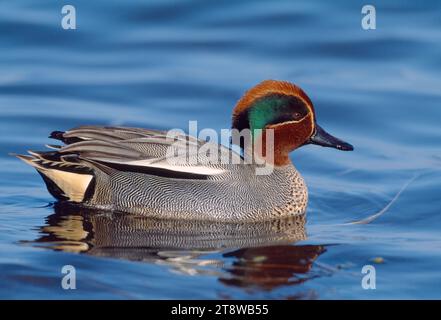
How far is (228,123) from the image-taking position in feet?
35.2

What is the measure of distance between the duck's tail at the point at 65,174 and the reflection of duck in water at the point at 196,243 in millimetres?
138

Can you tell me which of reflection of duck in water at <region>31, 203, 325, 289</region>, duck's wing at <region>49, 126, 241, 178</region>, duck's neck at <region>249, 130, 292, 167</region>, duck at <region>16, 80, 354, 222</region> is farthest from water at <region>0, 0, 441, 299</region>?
duck's neck at <region>249, 130, 292, 167</region>

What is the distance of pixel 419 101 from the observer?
450 inches

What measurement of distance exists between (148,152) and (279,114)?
106 centimetres

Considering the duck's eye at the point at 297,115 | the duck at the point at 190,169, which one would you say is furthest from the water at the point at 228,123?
the duck's eye at the point at 297,115

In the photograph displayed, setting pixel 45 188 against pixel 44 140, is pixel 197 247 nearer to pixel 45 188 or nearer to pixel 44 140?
pixel 45 188

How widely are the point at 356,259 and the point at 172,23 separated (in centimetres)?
735

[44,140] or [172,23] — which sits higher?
[172,23]

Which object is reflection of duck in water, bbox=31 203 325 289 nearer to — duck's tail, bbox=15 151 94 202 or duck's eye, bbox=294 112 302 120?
duck's tail, bbox=15 151 94 202

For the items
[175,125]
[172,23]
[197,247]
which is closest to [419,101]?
[175,125]

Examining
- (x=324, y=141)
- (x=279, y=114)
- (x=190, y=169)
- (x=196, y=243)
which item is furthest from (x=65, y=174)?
(x=324, y=141)

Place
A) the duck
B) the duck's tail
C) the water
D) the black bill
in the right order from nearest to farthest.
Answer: the water
the duck
the duck's tail
the black bill

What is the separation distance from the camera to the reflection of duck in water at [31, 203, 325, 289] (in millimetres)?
6859
